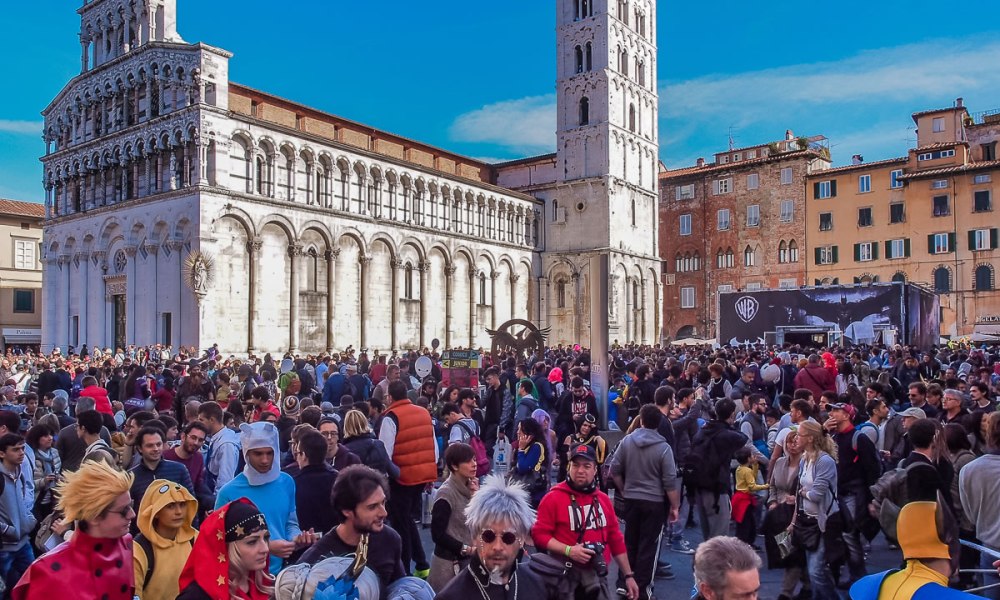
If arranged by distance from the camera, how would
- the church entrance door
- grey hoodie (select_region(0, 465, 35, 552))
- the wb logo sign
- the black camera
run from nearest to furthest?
A: the black camera, grey hoodie (select_region(0, 465, 35, 552)), the church entrance door, the wb logo sign

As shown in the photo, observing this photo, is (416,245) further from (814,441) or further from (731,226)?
(814,441)

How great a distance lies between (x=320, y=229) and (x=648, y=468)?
27945 mm

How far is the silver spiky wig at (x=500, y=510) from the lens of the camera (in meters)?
3.48

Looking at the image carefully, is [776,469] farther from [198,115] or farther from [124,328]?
[124,328]

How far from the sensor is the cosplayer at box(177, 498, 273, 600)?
3141 millimetres

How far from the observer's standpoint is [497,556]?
3424 mm

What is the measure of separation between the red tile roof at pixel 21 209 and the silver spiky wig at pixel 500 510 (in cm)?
4544

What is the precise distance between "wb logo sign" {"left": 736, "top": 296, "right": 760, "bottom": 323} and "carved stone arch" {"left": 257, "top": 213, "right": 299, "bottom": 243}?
18.6 metres

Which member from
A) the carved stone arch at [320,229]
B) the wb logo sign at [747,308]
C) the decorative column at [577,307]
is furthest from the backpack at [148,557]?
the decorative column at [577,307]

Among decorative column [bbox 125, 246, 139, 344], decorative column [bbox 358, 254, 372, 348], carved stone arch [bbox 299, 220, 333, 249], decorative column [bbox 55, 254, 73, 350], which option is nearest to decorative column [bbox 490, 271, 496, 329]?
decorative column [bbox 358, 254, 372, 348]

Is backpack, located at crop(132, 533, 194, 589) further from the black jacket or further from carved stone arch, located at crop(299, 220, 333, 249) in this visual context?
carved stone arch, located at crop(299, 220, 333, 249)

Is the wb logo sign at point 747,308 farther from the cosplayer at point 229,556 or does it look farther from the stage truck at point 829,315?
the cosplayer at point 229,556

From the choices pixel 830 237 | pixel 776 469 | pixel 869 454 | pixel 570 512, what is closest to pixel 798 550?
pixel 776 469

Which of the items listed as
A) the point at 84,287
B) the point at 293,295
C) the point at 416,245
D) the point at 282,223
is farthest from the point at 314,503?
the point at 416,245
